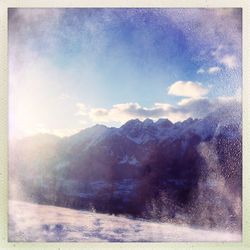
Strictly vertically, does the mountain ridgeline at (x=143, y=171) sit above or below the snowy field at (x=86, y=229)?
above

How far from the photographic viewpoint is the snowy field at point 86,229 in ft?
6.26

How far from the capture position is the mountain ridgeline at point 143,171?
1918mm

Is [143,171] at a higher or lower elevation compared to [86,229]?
higher

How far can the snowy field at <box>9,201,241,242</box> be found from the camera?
6.26 feet

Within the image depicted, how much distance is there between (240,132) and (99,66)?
2.65 feet

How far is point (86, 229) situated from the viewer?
192cm

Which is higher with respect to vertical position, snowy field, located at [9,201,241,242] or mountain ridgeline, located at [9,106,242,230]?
mountain ridgeline, located at [9,106,242,230]

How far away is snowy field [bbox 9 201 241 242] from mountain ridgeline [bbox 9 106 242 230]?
0.04m

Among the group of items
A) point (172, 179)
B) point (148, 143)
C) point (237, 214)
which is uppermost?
point (148, 143)

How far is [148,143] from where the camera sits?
1959mm

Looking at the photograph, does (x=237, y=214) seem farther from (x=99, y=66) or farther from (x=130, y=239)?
(x=99, y=66)

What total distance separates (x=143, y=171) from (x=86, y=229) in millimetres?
419

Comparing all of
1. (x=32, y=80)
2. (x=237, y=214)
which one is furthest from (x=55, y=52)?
(x=237, y=214)

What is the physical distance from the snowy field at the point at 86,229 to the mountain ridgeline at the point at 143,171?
0.13 ft
